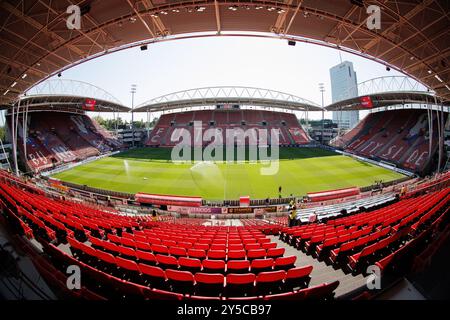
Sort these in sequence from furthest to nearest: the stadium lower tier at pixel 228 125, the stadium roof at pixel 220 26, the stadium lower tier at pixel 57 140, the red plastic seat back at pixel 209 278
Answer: the stadium lower tier at pixel 228 125 < the stadium lower tier at pixel 57 140 < the stadium roof at pixel 220 26 < the red plastic seat back at pixel 209 278

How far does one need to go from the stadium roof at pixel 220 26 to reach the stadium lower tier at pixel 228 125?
39477 mm

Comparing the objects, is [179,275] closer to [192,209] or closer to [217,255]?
[217,255]

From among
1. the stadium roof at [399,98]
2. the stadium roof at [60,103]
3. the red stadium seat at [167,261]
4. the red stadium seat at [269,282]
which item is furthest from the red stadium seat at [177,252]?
the stadium roof at [399,98]

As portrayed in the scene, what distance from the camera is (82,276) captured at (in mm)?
4066

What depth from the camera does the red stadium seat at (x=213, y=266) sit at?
4.30 m

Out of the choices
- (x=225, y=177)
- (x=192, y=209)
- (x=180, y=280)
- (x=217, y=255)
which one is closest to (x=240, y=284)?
(x=180, y=280)

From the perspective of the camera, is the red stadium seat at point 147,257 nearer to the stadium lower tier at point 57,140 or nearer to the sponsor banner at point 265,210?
the sponsor banner at point 265,210

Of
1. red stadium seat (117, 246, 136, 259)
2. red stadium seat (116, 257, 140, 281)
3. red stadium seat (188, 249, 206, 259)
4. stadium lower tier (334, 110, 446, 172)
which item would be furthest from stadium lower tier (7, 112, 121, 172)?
stadium lower tier (334, 110, 446, 172)

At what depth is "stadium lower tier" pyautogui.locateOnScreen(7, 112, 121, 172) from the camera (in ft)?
116

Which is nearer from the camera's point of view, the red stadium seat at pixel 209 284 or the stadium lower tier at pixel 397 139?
the red stadium seat at pixel 209 284

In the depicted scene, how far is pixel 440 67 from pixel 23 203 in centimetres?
2609

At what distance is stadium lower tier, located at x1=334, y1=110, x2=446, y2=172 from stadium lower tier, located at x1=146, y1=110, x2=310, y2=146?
14.4m

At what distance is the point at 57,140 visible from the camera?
42812 millimetres
